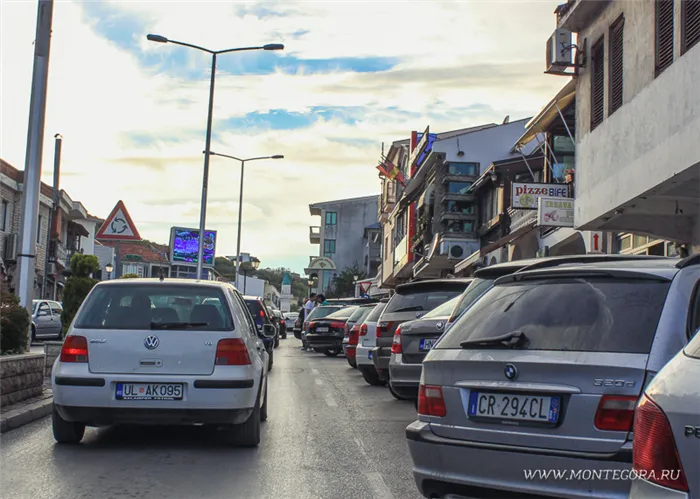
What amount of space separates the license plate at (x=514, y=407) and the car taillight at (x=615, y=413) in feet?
0.76

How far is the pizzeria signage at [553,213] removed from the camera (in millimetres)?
22141

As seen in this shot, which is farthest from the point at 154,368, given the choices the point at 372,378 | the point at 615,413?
the point at 372,378

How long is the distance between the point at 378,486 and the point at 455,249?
1375 inches

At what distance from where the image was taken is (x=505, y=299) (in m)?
5.39

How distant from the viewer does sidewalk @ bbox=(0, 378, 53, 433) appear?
32.0 ft

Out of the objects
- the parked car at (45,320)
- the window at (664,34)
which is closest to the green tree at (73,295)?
the window at (664,34)

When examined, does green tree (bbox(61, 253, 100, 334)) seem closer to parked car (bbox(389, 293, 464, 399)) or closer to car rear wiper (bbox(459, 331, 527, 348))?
parked car (bbox(389, 293, 464, 399))

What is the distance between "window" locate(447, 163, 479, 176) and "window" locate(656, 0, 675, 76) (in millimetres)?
30080

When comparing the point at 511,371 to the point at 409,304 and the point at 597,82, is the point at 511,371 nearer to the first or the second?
the point at 409,304

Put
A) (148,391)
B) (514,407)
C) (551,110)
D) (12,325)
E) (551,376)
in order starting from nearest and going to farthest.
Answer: (551,376) < (514,407) < (148,391) < (12,325) < (551,110)

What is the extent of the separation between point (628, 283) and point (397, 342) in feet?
22.9

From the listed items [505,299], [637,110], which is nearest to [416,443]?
[505,299]

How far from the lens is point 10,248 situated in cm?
4359

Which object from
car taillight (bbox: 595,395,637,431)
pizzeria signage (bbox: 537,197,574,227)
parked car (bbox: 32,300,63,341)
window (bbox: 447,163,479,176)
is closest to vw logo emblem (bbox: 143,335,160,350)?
car taillight (bbox: 595,395,637,431)
